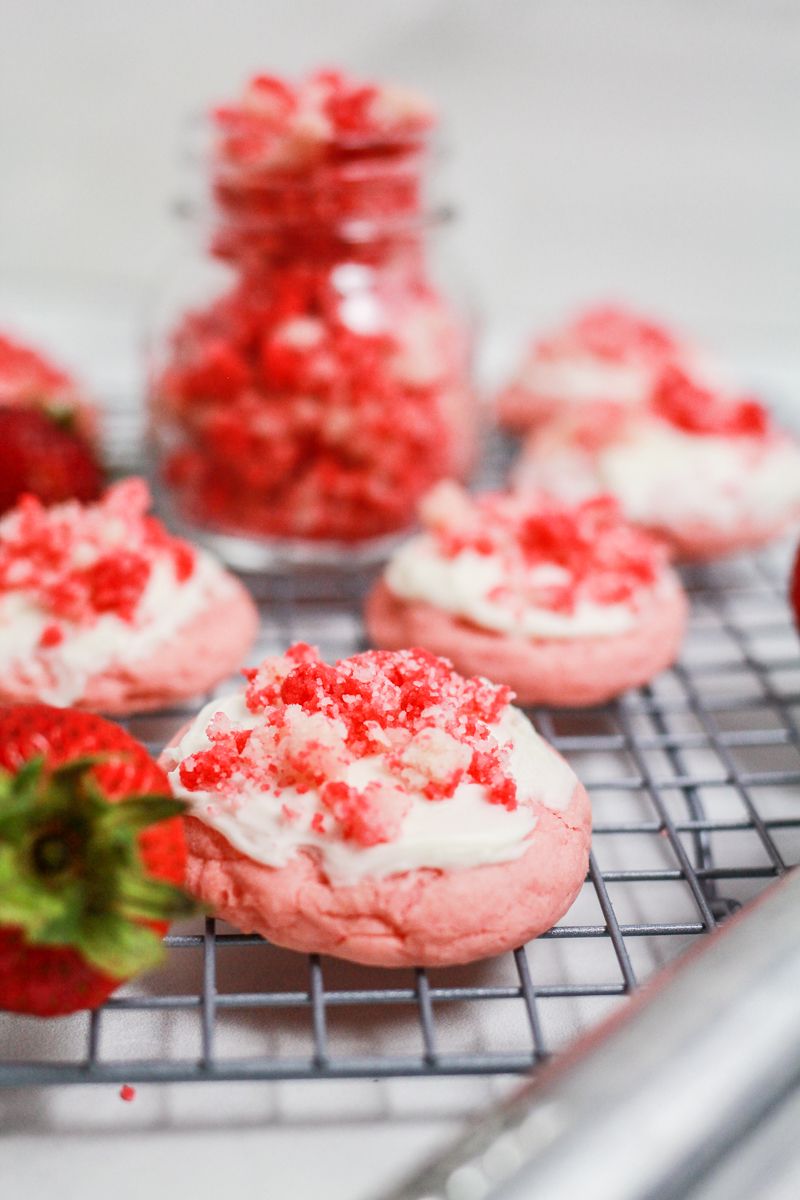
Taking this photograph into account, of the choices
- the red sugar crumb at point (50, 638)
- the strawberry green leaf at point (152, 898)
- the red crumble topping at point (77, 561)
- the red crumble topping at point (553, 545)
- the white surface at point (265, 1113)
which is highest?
the strawberry green leaf at point (152, 898)

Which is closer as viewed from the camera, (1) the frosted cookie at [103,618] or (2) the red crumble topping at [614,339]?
(1) the frosted cookie at [103,618]

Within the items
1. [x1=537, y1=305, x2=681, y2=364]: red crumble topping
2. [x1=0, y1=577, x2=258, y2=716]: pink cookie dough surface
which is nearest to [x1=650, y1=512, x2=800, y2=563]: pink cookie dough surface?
[x1=537, y1=305, x2=681, y2=364]: red crumble topping

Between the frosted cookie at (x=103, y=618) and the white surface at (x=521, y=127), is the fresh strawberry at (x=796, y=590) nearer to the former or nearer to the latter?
the frosted cookie at (x=103, y=618)

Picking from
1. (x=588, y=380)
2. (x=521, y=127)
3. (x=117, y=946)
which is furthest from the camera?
(x=521, y=127)

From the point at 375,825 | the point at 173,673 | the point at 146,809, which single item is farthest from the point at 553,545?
the point at 146,809

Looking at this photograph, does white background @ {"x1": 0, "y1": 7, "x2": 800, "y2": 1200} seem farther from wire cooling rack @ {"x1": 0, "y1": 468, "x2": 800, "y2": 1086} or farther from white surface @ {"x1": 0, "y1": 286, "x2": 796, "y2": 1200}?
white surface @ {"x1": 0, "y1": 286, "x2": 796, "y2": 1200}

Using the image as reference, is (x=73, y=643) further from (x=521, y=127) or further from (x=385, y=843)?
(x=521, y=127)

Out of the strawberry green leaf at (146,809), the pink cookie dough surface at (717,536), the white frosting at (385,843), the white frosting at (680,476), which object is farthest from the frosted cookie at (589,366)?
the strawberry green leaf at (146,809)
